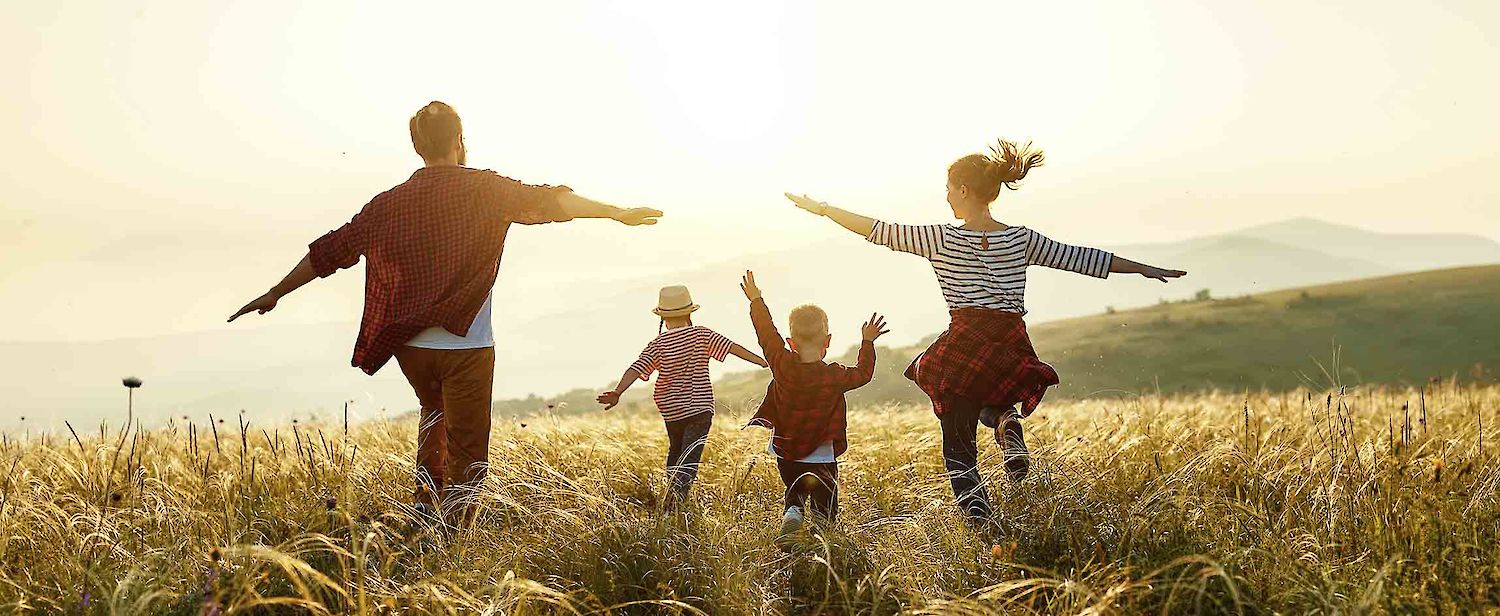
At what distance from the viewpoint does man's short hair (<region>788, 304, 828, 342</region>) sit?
20.1 feet

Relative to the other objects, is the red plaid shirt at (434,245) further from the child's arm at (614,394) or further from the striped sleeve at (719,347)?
the striped sleeve at (719,347)

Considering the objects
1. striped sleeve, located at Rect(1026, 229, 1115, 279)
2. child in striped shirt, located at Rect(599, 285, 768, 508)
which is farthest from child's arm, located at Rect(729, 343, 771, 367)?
striped sleeve, located at Rect(1026, 229, 1115, 279)

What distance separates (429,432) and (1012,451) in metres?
3.09

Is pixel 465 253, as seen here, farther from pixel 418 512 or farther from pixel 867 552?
pixel 867 552

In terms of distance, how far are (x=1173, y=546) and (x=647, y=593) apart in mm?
2263

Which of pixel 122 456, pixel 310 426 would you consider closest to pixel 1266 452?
pixel 122 456

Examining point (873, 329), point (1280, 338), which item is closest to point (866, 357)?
point (873, 329)

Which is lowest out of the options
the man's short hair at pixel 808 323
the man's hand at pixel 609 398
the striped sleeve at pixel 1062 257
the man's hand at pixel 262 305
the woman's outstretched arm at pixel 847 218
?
the man's hand at pixel 609 398

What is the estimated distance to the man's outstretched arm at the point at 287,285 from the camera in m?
5.99

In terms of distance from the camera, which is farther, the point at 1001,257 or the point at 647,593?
the point at 1001,257

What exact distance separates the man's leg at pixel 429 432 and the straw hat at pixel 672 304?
1535mm

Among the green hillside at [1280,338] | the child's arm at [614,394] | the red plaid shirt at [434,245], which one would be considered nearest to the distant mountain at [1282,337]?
the green hillside at [1280,338]

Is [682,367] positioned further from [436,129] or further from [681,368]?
[436,129]

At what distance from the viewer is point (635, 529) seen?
4879mm
